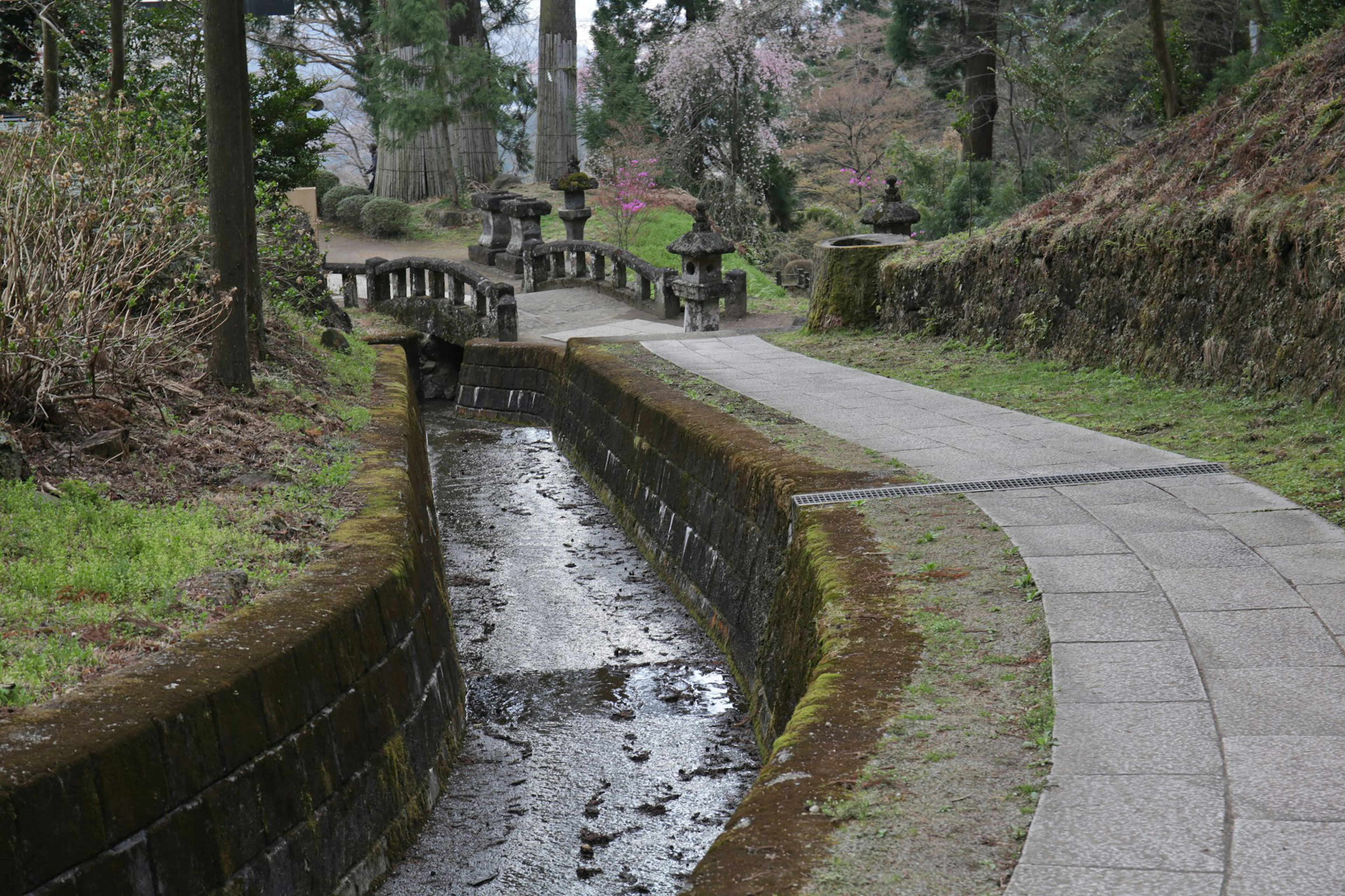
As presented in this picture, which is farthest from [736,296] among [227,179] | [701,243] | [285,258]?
[227,179]

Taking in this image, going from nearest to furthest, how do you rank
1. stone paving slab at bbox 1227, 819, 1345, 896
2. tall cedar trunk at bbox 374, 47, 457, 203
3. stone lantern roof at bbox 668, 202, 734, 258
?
stone paving slab at bbox 1227, 819, 1345, 896 → stone lantern roof at bbox 668, 202, 734, 258 → tall cedar trunk at bbox 374, 47, 457, 203

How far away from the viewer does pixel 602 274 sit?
21016mm

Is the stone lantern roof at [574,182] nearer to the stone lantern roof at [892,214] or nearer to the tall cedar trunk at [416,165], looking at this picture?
the stone lantern roof at [892,214]

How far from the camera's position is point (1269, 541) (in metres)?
5.40

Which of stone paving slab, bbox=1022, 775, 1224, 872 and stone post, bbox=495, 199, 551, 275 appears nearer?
stone paving slab, bbox=1022, 775, 1224, 872

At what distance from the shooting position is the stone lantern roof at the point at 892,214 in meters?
18.5

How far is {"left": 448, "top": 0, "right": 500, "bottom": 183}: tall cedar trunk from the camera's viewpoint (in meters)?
32.6

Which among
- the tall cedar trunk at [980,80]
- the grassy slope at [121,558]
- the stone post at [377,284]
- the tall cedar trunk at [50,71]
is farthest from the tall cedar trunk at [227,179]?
the tall cedar trunk at [980,80]

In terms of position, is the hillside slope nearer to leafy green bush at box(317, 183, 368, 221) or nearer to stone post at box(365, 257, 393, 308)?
stone post at box(365, 257, 393, 308)

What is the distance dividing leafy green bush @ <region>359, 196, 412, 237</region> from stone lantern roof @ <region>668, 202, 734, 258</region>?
14227 millimetres

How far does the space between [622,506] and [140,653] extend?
694 centimetres

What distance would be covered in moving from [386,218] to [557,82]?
614cm

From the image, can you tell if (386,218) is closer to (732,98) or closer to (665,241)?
(665,241)

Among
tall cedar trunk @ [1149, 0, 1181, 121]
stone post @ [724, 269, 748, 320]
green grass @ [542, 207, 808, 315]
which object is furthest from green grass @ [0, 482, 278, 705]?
green grass @ [542, 207, 808, 315]
